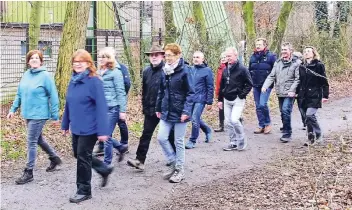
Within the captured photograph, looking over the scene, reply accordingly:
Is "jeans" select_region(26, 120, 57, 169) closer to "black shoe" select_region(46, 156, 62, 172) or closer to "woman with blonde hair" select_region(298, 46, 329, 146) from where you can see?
"black shoe" select_region(46, 156, 62, 172)

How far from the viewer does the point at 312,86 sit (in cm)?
907

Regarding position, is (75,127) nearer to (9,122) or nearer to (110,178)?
(110,178)

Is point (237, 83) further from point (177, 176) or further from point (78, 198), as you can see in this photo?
point (78, 198)

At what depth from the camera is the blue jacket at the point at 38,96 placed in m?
6.78

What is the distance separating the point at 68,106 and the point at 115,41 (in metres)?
9.23

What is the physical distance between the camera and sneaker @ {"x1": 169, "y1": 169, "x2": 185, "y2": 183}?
6871 millimetres

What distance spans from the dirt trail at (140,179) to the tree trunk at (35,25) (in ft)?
18.7

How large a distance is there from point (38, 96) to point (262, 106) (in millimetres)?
5397

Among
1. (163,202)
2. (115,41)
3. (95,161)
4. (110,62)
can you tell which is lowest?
(163,202)

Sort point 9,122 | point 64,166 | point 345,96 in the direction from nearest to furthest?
point 64,166 < point 9,122 < point 345,96

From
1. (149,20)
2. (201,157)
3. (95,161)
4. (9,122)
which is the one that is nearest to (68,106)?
(95,161)

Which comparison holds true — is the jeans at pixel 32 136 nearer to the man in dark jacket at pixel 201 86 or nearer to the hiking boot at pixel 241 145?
the man in dark jacket at pixel 201 86

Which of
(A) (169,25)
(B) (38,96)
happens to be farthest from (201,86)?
(A) (169,25)

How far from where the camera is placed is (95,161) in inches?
253
